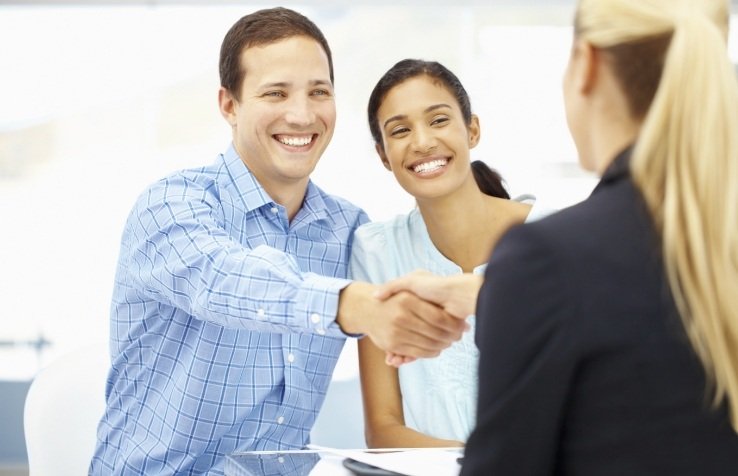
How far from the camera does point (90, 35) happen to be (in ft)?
13.0

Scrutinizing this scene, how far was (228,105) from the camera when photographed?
2.25 metres

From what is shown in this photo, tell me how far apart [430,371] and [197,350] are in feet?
1.82

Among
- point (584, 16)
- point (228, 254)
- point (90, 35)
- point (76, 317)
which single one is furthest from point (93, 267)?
point (584, 16)

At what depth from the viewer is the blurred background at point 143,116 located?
12.7ft

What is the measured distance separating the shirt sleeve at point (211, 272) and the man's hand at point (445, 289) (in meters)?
0.09

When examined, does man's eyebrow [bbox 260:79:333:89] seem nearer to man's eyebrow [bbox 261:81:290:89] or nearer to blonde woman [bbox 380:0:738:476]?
man's eyebrow [bbox 261:81:290:89]

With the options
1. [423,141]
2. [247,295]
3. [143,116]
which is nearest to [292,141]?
[423,141]

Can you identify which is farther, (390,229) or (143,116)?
(143,116)

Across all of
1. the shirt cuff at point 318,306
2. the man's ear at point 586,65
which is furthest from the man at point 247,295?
the man's ear at point 586,65

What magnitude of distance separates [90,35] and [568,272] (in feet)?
11.2

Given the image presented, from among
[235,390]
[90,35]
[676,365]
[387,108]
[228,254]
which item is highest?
[90,35]

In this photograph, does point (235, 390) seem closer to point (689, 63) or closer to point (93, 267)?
point (689, 63)

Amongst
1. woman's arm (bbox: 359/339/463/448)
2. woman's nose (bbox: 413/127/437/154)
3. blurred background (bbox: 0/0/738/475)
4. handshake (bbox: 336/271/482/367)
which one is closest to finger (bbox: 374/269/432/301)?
handshake (bbox: 336/271/482/367)

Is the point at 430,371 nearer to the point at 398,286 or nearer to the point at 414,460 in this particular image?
the point at 398,286
